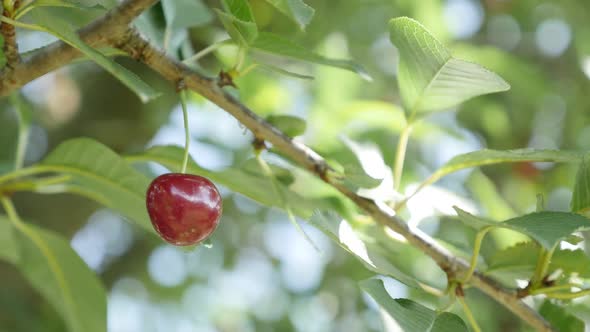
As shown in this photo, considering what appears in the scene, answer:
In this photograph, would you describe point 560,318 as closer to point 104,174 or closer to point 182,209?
point 182,209

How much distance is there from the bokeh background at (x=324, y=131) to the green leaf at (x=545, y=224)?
758 mm

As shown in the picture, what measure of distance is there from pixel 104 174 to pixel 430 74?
Result: 512mm

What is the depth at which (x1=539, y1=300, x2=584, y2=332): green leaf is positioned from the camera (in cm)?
104

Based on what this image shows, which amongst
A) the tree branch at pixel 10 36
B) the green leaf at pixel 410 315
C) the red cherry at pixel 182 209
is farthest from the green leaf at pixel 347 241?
the tree branch at pixel 10 36

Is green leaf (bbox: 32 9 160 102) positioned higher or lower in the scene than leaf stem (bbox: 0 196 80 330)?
higher

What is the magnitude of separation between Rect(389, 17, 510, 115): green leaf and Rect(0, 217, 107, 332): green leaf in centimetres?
67

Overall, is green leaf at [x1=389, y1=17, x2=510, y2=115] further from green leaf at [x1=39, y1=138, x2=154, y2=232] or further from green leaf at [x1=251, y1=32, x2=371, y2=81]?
green leaf at [x1=39, y1=138, x2=154, y2=232]

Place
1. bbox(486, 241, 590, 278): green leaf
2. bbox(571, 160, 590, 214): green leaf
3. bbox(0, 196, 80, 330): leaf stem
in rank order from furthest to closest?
bbox(0, 196, 80, 330): leaf stem
bbox(486, 241, 590, 278): green leaf
bbox(571, 160, 590, 214): green leaf

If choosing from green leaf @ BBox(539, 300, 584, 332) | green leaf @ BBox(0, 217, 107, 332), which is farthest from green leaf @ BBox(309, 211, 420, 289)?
green leaf @ BBox(0, 217, 107, 332)

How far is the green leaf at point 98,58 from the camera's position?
704 millimetres

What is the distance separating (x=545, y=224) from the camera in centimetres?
81

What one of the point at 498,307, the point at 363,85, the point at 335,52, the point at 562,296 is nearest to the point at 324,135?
the point at 335,52

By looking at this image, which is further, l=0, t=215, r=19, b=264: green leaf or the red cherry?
l=0, t=215, r=19, b=264: green leaf

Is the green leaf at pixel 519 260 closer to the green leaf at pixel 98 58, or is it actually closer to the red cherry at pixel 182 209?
the red cherry at pixel 182 209
